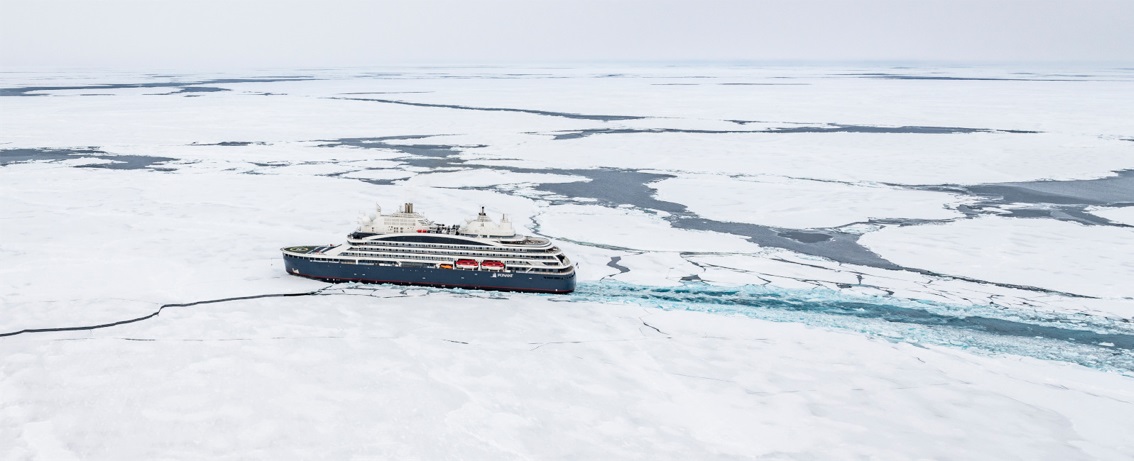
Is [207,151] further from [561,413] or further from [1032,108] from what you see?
[1032,108]

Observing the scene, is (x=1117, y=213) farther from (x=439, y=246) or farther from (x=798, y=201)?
(x=439, y=246)

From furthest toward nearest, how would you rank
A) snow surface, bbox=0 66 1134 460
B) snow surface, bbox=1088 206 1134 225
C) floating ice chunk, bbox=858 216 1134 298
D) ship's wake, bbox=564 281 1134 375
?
snow surface, bbox=1088 206 1134 225 < floating ice chunk, bbox=858 216 1134 298 < ship's wake, bbox=564 281 1134 375 < snow surface, bbox=0 66 1134 460

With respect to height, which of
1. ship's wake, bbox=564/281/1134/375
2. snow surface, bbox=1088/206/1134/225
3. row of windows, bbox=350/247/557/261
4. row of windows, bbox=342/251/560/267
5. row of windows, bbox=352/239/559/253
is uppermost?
row of windows, bbox=352/239/559/253

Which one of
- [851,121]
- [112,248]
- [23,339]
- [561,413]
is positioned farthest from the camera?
[851,121]

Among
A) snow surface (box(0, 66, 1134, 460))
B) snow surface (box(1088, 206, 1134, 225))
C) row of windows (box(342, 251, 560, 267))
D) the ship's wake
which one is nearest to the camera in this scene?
snow surface (box(0, 66, 1134, 460))

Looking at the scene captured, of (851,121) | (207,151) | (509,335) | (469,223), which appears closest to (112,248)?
(469,223)

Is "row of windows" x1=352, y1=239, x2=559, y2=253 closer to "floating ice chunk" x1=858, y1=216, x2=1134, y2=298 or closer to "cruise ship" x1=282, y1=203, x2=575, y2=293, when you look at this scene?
"cruise ship" x1=282, y1=203, x2=575, y2=293

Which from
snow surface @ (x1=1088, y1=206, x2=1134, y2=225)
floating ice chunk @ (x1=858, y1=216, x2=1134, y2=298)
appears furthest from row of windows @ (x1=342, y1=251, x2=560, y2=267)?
snow surface @ (x1=1088, y1=206, x2=1134, y2=225)
